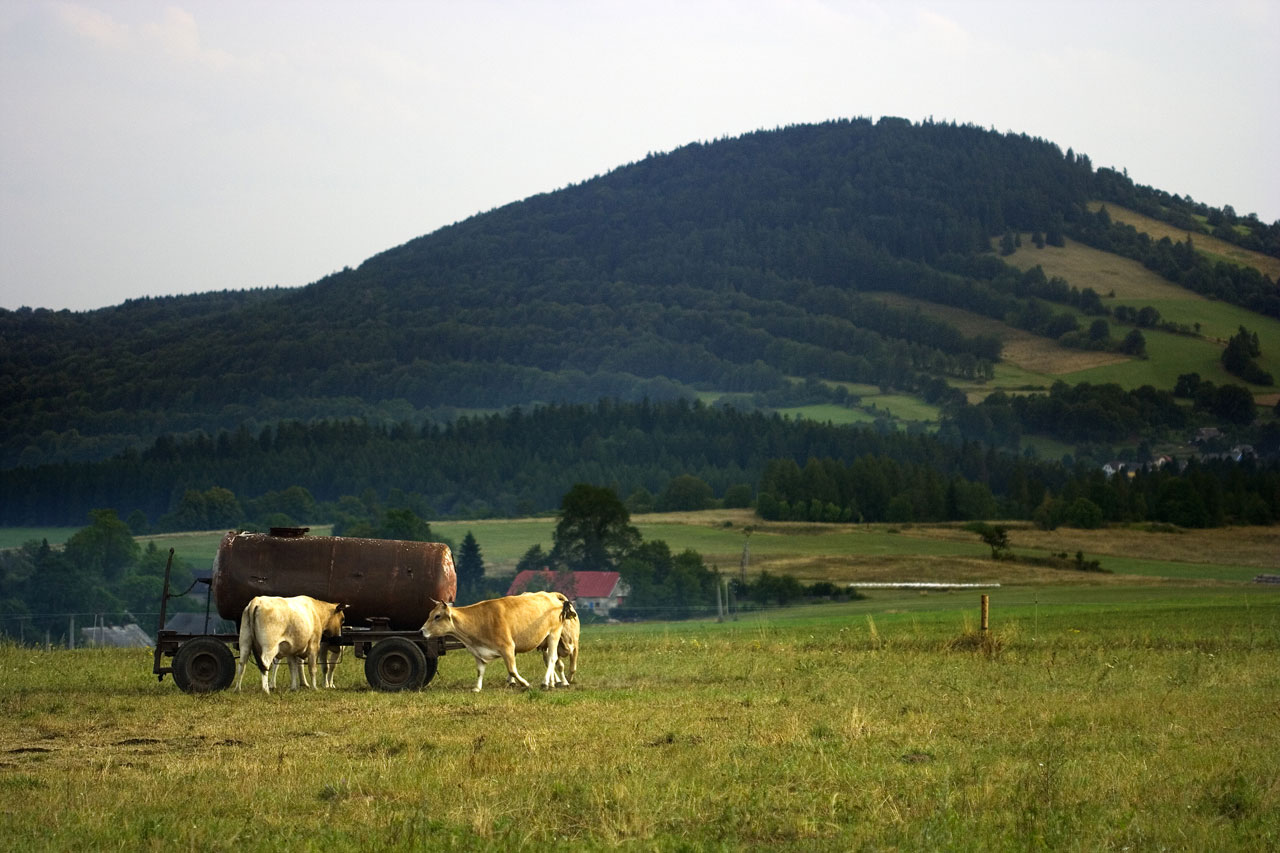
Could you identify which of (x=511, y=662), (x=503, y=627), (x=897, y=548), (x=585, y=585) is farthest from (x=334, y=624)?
(x=897, y=548)

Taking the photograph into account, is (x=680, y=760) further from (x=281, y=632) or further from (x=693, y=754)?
(x=281, y=632)

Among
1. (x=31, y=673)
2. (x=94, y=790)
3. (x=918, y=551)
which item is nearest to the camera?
(x=94, y=790)

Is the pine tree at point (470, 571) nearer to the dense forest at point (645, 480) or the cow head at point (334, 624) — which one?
the dense forest at point (645, 480)

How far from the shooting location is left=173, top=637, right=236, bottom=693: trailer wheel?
21781 mm

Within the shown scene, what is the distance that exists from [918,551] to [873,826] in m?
93.2

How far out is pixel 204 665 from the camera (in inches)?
867

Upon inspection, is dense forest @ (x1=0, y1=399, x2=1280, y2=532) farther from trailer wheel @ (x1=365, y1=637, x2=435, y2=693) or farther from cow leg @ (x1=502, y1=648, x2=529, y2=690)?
trailer wheel @ (x1=365, y1=637, x2=435, y2=693)

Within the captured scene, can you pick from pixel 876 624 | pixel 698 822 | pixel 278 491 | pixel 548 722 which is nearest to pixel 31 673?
pixel 548 722

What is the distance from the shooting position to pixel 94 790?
1212 cm

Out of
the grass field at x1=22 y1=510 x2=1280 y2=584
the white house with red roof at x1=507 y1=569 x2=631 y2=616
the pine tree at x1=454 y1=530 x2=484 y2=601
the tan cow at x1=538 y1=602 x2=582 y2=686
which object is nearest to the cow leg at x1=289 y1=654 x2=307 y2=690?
the tan cow at x1=538 y1=602 x2=582 y2=686

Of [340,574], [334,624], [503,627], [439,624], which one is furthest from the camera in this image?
[340,574]

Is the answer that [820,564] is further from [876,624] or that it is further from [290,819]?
[290,819]

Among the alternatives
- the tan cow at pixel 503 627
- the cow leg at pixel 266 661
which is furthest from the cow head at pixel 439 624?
the cow leg at pixel 266 661

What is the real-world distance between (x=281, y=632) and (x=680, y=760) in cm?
1019
